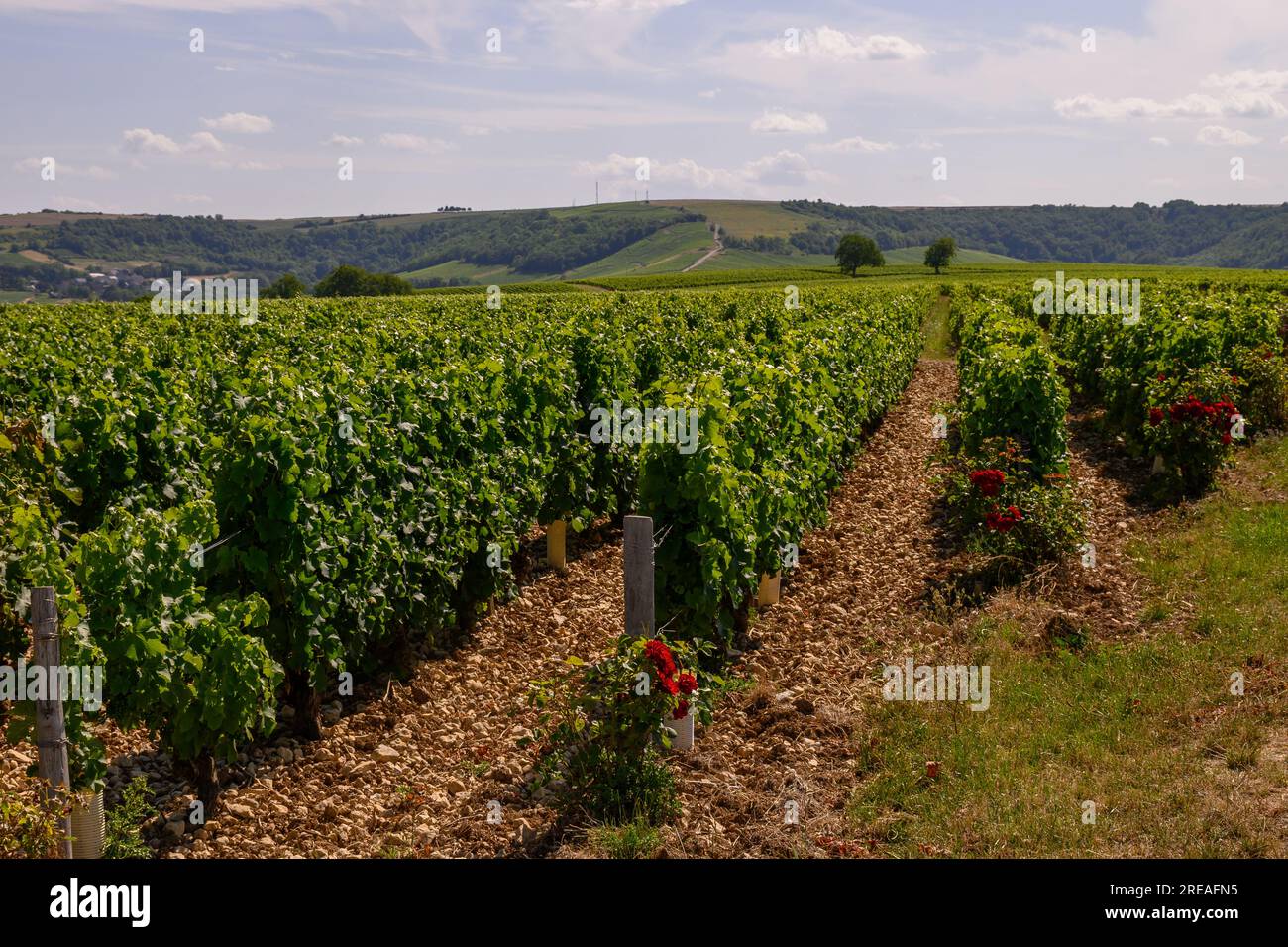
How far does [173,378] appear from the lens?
395 inches

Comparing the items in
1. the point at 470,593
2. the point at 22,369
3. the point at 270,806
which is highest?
the point at 22,369

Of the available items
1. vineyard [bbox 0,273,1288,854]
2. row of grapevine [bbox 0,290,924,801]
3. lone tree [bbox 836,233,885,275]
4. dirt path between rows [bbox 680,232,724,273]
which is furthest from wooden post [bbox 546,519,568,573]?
dirt path between rows [bbox 680,232,724,273]

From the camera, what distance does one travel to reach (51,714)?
4.56m

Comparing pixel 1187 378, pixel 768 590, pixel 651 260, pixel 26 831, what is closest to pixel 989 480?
pixel 768 590

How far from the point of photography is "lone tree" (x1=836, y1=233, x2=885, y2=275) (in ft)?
347

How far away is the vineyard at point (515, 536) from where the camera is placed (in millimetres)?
Result: 5531

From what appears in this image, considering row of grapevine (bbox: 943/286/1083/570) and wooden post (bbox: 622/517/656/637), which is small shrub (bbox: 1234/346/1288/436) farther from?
wooden post (bbox: 622/517/656/637)

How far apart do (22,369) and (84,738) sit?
7.70 m

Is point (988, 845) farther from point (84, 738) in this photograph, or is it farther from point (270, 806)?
point (84, 738)

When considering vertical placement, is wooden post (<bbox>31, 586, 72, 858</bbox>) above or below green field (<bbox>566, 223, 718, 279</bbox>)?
below

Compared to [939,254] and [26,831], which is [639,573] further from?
[939,254]

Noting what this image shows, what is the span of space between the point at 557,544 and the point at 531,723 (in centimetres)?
366

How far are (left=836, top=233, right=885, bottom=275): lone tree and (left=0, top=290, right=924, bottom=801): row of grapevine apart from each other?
320 feet
